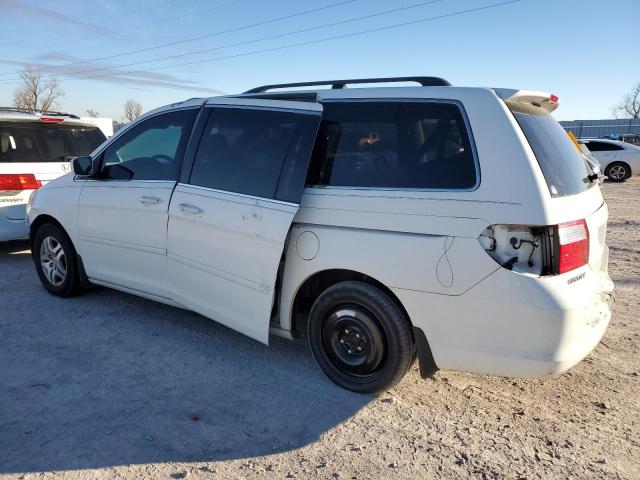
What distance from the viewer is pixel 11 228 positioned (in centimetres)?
664

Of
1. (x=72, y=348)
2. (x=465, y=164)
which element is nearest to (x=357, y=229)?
(x=465, y=164)

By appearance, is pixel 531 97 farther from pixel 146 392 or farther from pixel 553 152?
pixel 146 392

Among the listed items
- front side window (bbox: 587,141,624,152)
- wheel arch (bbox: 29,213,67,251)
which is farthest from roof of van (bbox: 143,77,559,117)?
front side window (bbox: 587,141,624,152)

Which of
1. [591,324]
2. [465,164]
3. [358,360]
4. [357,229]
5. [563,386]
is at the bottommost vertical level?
[563,386]

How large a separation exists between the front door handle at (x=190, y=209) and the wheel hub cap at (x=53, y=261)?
1896 mm

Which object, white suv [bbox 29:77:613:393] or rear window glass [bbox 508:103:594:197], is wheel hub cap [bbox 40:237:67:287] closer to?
white suv [bbox 29:77:613:393]

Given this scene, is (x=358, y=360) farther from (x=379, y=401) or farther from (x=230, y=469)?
(x=230, y=469)

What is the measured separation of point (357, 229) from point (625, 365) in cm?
230

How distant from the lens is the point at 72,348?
160 inches

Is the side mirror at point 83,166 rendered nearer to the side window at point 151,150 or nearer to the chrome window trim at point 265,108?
the side window at point 151,150

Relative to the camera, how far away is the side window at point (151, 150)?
4.25m

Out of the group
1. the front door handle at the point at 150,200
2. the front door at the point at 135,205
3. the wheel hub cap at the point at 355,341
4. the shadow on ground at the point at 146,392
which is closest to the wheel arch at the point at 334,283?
the wheel hub cap at the point at 355,341

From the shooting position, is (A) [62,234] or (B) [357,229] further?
(A) [62,234]

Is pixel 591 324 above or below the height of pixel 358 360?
above
